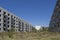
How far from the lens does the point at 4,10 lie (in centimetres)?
8544

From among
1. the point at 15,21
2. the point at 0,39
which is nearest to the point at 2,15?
the point at 15,21

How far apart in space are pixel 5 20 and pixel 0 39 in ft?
237

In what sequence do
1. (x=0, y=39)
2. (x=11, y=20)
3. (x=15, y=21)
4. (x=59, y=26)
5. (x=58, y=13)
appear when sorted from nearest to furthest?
(x=0, y=39)
(x=59, y=26)
(x=58, y=13)
(x=11, y=20)
(x=15, y=21)

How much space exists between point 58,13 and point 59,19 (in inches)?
117

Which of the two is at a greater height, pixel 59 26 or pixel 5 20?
pixel 5 20

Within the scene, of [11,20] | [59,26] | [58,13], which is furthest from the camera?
[11,20]

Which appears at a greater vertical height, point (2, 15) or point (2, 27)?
point (2, 15)

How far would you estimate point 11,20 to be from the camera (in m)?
95.8

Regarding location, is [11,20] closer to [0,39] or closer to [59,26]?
[59,26]

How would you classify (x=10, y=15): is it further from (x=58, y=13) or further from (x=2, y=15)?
(x=58, y=13)

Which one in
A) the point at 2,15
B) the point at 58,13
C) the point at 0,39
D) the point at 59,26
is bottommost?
the point at 0,39

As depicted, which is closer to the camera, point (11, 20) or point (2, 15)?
point (2, 15)

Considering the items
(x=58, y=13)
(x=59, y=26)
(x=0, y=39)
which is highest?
(x=58, y=13)

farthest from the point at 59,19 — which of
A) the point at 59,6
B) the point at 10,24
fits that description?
the point at 10,24
